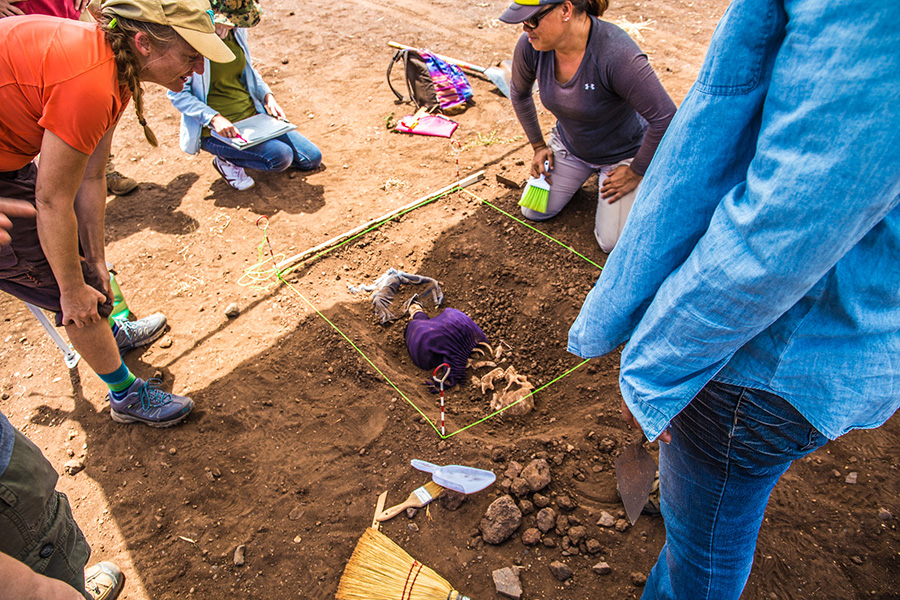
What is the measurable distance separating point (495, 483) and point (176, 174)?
4.20m

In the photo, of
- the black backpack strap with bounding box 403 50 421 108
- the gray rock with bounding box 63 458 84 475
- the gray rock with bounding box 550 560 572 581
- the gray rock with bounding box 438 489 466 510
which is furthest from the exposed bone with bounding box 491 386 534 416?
the black backpack strap with bounding box 403 50 421 108

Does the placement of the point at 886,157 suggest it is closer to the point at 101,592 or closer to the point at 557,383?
the point at 557,383

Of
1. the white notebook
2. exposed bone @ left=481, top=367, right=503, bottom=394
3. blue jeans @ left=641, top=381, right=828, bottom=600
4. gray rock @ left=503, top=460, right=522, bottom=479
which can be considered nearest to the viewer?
blue jeans @ left=641, top=381, right=828, bottom=600

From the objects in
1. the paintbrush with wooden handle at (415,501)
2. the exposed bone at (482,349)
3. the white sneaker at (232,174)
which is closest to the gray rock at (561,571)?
the paintbrush with wooden handle at (415,501)

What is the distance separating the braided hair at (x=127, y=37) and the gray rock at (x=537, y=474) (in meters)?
2.29

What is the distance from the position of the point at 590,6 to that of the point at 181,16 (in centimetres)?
225

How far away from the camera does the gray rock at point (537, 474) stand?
2.40 metres

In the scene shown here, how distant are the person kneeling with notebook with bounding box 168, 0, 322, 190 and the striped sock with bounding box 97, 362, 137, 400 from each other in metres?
2.17

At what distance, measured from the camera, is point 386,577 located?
2.15 m

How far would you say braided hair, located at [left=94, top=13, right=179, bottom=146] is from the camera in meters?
2.01

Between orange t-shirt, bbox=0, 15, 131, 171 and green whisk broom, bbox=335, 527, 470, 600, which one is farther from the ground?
orange t-shirt, bbox=0, 15, 131, 171

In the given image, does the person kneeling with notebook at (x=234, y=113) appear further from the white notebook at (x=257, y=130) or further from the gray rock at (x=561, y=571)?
the gray rock at (x=561, y=571)

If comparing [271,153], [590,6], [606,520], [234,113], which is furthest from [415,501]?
[234,113]

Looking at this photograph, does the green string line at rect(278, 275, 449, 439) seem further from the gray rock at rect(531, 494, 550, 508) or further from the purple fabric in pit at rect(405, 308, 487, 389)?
the gray rock at rect(531, 494, 550, 508)
